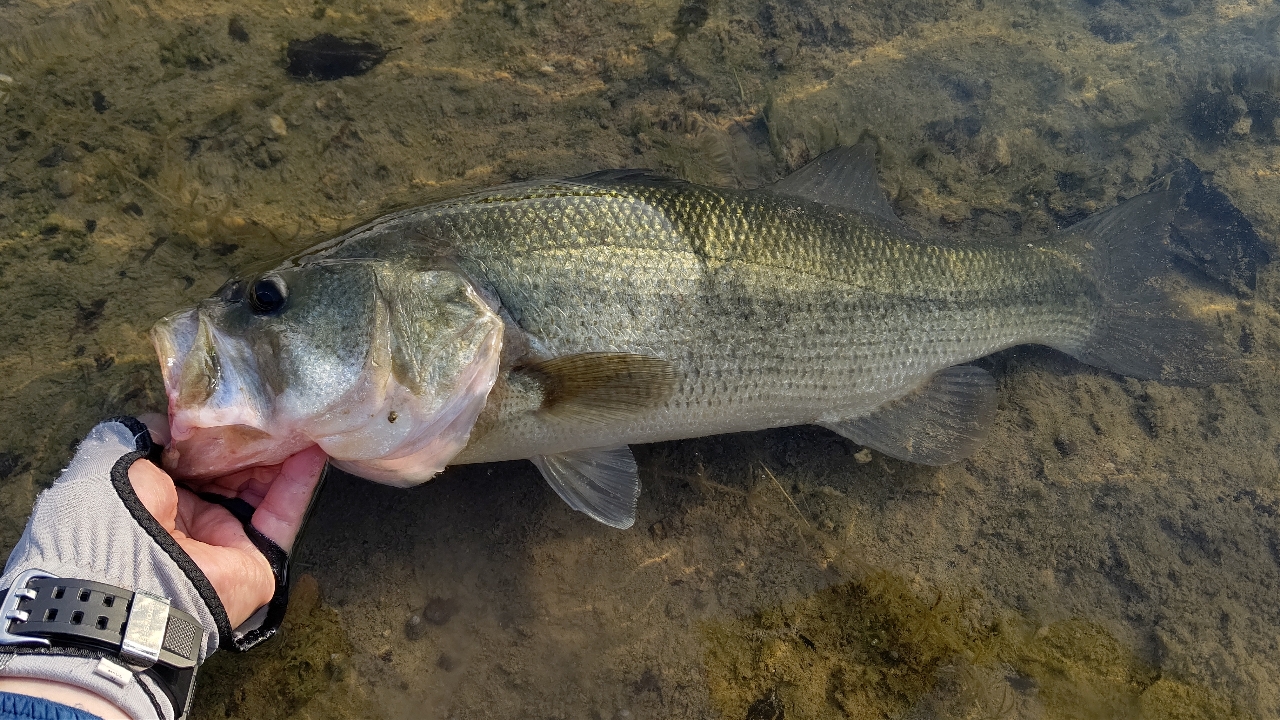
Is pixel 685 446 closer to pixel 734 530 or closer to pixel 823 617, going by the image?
pixel 734 530

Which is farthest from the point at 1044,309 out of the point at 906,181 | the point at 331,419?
the point at 331,419

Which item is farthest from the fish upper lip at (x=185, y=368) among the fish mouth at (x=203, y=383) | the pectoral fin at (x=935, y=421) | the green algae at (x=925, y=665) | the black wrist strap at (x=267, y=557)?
the pectoral fin at (x=935, y=421)

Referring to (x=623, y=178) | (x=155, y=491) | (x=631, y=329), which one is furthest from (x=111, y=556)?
(x=623, y=178)

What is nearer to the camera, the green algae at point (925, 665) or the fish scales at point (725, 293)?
the fish scales at point (725, 293)

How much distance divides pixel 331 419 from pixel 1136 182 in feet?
14.3

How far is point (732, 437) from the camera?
317cm

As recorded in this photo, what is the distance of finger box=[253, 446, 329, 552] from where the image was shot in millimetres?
2529

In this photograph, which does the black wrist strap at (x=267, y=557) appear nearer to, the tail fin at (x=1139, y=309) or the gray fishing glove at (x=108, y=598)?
the gray fishing glove at (x=108, y=598)

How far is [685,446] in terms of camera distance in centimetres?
313

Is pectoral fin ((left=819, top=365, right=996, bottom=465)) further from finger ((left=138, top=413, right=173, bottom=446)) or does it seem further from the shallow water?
finger ((left=138, top=413, right=173, bottom=446))

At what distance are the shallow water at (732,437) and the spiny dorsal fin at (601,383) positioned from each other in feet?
2.10

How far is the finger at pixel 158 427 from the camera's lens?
2.35 metres

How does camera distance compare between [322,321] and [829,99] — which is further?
[829,99]

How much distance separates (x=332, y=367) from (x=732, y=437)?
1.81 meters
